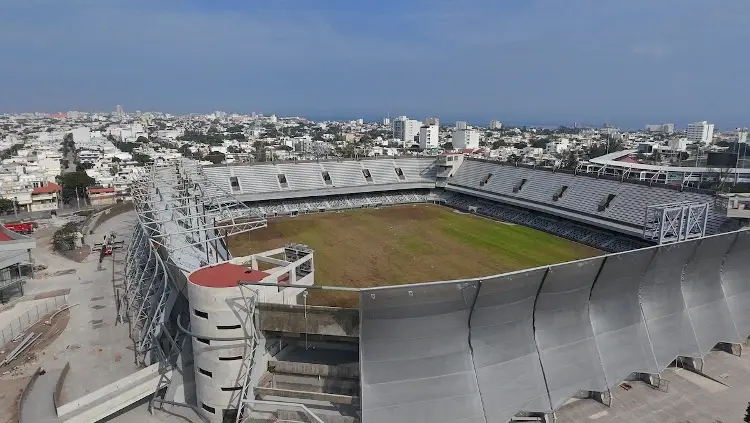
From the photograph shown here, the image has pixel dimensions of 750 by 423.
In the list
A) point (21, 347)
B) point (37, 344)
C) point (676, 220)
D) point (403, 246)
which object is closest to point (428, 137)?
point (403, 246)

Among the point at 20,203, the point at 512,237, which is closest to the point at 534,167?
the point at 512,237

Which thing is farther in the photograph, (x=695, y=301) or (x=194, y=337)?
(x=695, y=301)

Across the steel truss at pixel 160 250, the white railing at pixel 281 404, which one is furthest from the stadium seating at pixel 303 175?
the white railing at pixel 281 404

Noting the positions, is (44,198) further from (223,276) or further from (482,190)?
(223,276)

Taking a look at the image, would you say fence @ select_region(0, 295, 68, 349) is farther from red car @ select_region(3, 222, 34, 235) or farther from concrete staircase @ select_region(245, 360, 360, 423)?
red car @ select_region(3, 222, 34, 235)

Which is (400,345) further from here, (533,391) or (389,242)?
(389,242)

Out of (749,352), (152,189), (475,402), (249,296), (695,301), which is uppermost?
(152,189)

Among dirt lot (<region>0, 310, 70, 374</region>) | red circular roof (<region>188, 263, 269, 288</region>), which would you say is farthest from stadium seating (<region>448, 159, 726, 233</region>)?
dirt lot (<region>0, 310, 70, 374</region>)

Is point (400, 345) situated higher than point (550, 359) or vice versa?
point (400, 345)
